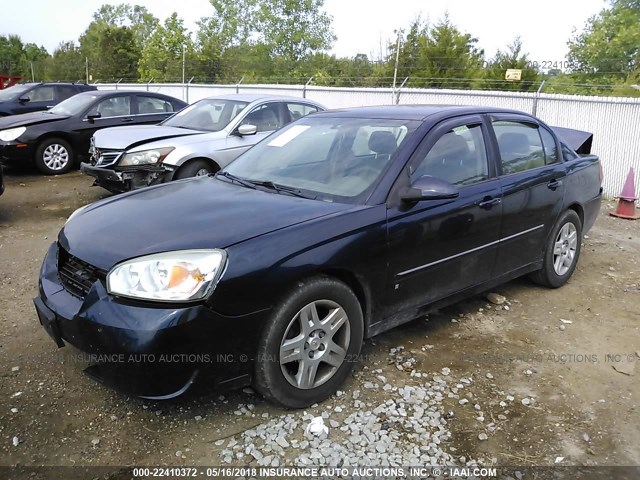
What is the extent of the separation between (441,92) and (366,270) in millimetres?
9326

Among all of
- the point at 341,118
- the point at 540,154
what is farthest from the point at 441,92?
the point at 341,118

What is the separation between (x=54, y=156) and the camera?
9578 millimetres

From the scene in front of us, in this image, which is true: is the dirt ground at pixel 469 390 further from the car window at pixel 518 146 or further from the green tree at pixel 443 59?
the green tree at pixel 443 59

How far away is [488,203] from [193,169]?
4178 mm

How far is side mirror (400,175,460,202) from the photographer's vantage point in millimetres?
3229

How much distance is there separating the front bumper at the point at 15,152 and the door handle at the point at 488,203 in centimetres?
822

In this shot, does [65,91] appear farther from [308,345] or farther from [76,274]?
[308,345]

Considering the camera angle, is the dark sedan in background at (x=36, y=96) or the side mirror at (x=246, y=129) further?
the dark sedan in background at (x=36, y=96)

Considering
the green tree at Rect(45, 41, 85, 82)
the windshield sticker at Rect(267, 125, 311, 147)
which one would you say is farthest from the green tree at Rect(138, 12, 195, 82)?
the windshield sticker at Rect(267, 125, 311, 147)

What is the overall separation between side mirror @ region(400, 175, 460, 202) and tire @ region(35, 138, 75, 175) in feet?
26.8

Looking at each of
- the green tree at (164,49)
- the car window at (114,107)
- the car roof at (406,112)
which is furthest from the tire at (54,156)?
the green tree at (164,49)

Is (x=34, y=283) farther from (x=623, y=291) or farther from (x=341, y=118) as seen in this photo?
(x=623, y=291)

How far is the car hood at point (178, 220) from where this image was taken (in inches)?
108

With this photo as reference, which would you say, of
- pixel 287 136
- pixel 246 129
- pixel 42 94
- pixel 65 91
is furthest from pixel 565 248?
pixel 42 94
